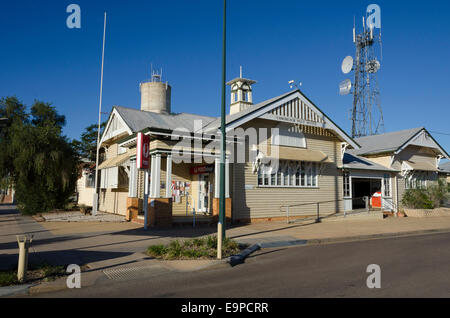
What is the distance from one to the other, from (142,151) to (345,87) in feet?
79.2

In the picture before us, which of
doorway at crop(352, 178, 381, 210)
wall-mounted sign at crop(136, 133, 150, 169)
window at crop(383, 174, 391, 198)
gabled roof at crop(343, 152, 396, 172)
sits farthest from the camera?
doorway at crop(352, 178, 381, 210)

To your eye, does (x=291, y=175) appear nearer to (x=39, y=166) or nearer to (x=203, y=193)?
(x=203, y=193)

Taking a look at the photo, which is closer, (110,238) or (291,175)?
(110,238)

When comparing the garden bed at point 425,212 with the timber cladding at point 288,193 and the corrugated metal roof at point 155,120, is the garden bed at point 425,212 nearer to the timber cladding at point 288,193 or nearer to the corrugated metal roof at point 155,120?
the timber cladding at point 288,193

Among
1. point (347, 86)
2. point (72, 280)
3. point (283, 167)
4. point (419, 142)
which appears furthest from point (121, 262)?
point (347, 86)

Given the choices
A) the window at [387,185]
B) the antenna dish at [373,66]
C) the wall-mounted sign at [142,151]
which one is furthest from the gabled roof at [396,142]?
the wall-mounted sign at [142,151]

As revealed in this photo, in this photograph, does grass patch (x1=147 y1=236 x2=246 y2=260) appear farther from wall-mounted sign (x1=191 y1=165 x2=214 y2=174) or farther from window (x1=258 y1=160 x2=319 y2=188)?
window (x1=258 y1=160 x2=319 y2=188)

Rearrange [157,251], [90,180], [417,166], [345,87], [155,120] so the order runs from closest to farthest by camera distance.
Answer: [157,251] → [155,120] → [417,166] → [90,180] → [345,87]

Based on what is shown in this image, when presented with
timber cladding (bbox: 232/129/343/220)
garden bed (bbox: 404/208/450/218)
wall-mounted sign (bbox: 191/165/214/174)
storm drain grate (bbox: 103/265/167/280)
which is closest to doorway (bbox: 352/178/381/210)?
garden bed (bbox: 404/208/450/218)

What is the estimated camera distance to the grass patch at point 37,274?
6.24m

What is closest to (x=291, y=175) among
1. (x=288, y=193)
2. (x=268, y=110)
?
(x=288, y=193)

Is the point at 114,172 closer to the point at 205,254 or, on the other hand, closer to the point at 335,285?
the point at 205,254

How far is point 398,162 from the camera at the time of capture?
25047mm

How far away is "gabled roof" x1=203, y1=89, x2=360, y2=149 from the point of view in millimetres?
16581
